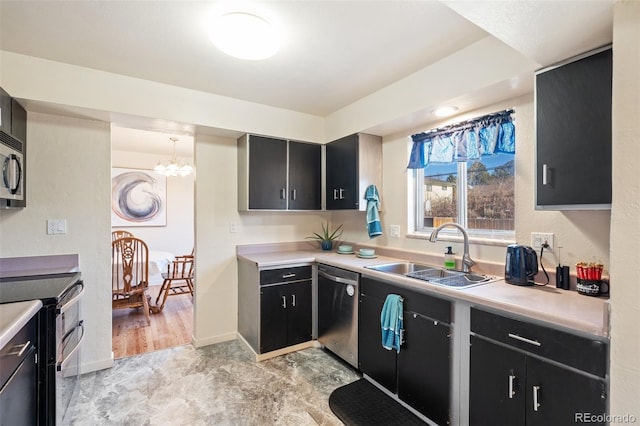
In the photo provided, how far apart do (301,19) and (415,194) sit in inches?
68.9

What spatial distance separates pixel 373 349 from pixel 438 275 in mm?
751

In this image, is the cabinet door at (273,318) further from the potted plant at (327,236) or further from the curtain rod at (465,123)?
the curtain rod at (465,123)

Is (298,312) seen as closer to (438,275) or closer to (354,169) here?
(438,275)

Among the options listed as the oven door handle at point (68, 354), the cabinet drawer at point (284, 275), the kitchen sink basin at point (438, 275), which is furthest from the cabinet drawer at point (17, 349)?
the kitchen sink basin at point (438, 275)

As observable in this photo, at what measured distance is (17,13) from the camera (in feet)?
5.25

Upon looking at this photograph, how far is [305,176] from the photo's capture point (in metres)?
3.23

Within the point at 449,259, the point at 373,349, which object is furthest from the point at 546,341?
the point at 373,349

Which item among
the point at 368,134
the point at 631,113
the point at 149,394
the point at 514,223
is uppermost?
the point at 368,134

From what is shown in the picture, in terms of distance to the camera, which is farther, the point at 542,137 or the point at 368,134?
the point at 368,134

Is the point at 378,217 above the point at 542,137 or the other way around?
the other way around

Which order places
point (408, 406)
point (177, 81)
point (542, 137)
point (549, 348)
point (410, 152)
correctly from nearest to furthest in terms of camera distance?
point (549, 348)
point (542, 137)
point (408, 406)
point (177, 81)
point (410, 152)

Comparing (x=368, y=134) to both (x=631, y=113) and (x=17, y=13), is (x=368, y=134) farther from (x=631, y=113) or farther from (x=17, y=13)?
(x=17, y=13)

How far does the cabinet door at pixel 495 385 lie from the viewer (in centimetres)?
139

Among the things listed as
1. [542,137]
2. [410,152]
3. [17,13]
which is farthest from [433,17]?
[17,13]
